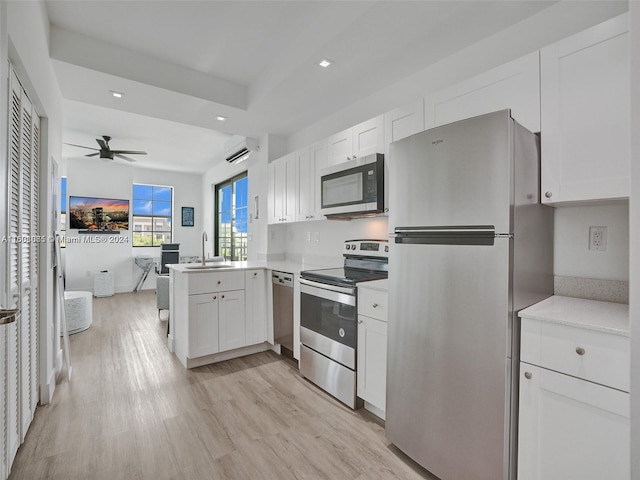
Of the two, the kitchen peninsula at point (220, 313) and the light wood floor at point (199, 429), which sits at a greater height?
the kitchen peninsula at point (220, 313)

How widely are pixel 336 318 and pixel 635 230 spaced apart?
6.06 ft

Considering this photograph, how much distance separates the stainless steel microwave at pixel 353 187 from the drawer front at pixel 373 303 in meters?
0.66

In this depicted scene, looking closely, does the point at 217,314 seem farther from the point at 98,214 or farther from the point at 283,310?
the point at 98,214

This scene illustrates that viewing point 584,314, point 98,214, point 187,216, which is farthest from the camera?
point 187,216

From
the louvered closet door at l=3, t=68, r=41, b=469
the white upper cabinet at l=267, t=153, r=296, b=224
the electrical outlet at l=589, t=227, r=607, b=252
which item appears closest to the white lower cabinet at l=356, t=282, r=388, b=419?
the electrical outlet at l=589, t=227, r=607, b=252

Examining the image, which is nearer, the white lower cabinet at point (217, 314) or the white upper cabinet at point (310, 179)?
the white lower cabinet at point (217, 314)

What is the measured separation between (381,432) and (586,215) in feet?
5.57

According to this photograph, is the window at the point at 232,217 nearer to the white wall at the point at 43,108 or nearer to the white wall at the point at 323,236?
the white wall at the point at 323,236

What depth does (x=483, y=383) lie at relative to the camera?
1.42 m

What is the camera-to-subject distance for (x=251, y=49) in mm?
2607

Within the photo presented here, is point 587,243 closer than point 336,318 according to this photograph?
Yes

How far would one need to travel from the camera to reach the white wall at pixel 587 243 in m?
1.57

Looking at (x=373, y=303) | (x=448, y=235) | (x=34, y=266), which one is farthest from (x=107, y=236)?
(x=448, y=235)

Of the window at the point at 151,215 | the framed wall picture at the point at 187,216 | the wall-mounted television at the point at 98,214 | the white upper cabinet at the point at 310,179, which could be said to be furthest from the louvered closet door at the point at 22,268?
the framed wall picture at the point at 187,216
